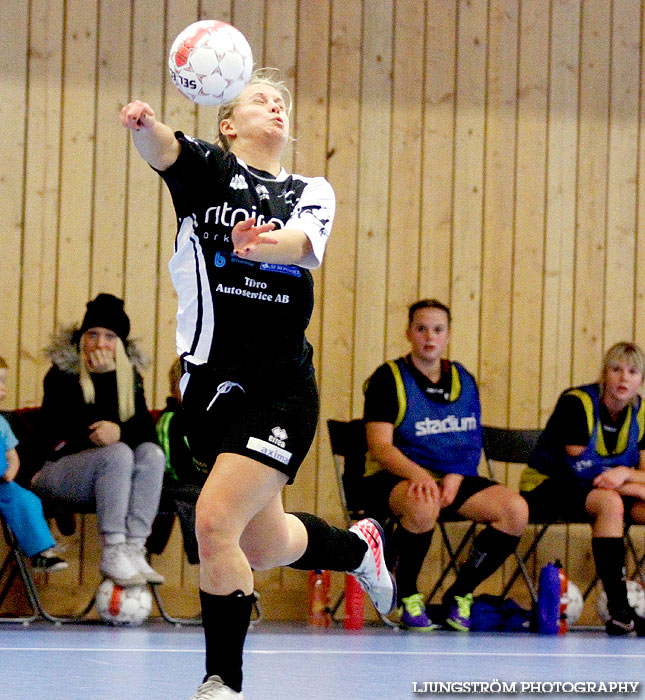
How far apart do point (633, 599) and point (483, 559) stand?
3.12 feet

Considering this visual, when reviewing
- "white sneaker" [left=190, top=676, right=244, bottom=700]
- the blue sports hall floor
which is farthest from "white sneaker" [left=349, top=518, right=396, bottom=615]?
"white sneaker" [left=190, top=676, right=244, bottom=700]

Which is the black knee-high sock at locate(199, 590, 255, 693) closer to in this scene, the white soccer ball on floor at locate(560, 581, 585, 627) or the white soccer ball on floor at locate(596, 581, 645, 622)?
the white soccer ball on floor at locate(560, 581, 585, 627)

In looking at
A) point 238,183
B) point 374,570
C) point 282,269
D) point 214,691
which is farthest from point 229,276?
point 374,570

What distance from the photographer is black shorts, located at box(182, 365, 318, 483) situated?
3.19 meters

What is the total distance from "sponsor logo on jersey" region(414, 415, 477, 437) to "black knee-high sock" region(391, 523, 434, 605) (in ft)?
2.06

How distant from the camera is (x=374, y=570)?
414 centimetres

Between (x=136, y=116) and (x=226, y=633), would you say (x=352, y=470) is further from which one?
(x=136, y=116)

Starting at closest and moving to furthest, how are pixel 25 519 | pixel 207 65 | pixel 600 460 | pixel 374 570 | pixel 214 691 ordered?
pixel 214 691
pixel 207 65
pixel 374 570
pixel 25 519
pixel 600 460

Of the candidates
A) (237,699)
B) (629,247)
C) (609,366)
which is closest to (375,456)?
(609,366)

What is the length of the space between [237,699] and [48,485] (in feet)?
11.0

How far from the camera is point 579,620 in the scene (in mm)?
7207

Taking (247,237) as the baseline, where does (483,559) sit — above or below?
below

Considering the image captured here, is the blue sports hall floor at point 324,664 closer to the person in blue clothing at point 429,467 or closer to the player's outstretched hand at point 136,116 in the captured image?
the person in blue clothing at point 429,467

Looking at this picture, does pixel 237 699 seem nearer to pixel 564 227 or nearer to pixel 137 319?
pixel 137 319
